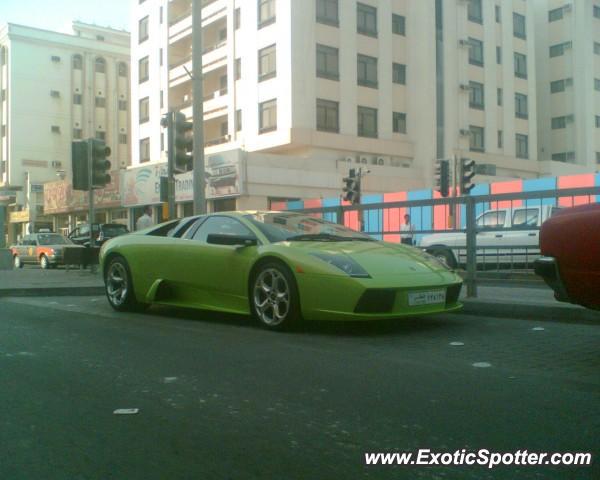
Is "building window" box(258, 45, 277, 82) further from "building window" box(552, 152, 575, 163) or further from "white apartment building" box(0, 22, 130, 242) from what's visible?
"building window" box(552, 152, 575, 163)

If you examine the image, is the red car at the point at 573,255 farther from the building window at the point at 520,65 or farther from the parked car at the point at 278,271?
the building window at the point at 520,65

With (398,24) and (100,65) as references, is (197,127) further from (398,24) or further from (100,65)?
(100,65)

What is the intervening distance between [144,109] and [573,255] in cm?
3987

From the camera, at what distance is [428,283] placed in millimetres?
6000

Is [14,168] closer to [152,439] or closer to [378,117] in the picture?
[378,117]

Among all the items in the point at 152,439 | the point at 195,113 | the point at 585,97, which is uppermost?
the point at 585,97

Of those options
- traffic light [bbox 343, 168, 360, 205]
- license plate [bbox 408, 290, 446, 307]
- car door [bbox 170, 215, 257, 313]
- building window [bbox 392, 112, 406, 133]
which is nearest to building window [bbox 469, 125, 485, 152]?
building window [bbox 392, 112, 406, 133]

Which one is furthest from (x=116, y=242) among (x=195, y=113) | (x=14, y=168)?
(x=14, y=168)

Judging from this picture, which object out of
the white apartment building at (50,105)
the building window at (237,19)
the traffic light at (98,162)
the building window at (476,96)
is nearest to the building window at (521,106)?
the building window at (476,96)

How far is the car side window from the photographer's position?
22.9 ft

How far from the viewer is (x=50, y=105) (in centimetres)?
5319

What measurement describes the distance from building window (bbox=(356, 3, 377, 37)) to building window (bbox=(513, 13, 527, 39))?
38.6 ft

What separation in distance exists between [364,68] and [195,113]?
23309 mm

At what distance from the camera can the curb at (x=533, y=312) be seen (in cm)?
656
